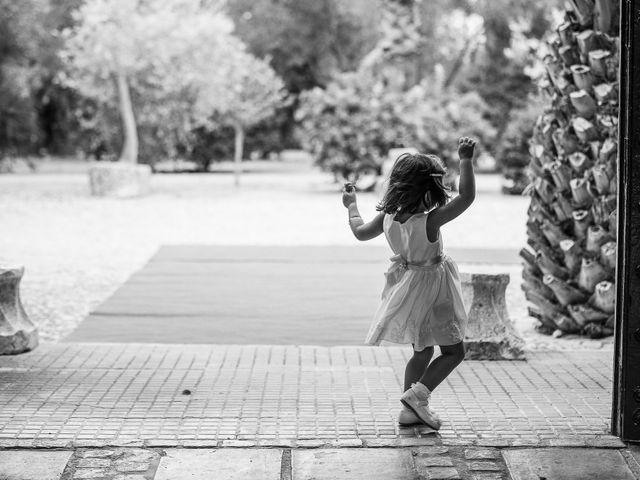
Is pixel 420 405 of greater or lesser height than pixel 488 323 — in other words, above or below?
above

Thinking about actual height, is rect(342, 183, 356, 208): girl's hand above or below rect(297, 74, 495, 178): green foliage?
above

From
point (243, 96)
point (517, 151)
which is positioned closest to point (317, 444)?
point (517, 151)

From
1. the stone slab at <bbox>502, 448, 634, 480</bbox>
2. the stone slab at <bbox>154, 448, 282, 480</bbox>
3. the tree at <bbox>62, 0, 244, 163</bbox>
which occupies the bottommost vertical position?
the stone slab at <bbox>502, 448, 634, 480</bbox>

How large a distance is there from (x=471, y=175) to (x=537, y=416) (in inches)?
50.1

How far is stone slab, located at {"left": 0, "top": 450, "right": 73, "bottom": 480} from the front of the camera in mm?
3756

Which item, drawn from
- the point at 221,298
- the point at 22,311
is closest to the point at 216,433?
the point at 22,311

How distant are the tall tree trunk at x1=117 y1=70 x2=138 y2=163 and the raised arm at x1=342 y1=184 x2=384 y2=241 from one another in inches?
760

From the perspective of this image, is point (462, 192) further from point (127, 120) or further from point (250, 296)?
point (127, 120)

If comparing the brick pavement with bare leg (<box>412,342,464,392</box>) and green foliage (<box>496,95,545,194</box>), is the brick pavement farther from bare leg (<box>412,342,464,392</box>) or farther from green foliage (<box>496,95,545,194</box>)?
green foliage (<box>496,95,545,194</box>)

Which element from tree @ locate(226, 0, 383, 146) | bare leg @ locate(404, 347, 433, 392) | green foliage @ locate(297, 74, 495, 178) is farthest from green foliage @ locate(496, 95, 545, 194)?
bare leg @ locate(404, 347, 433, 392)

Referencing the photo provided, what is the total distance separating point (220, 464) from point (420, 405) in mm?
971

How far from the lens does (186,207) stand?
62.6 feet

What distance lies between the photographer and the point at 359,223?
4.51 m

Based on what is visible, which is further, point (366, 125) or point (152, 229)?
point (366, 125)
